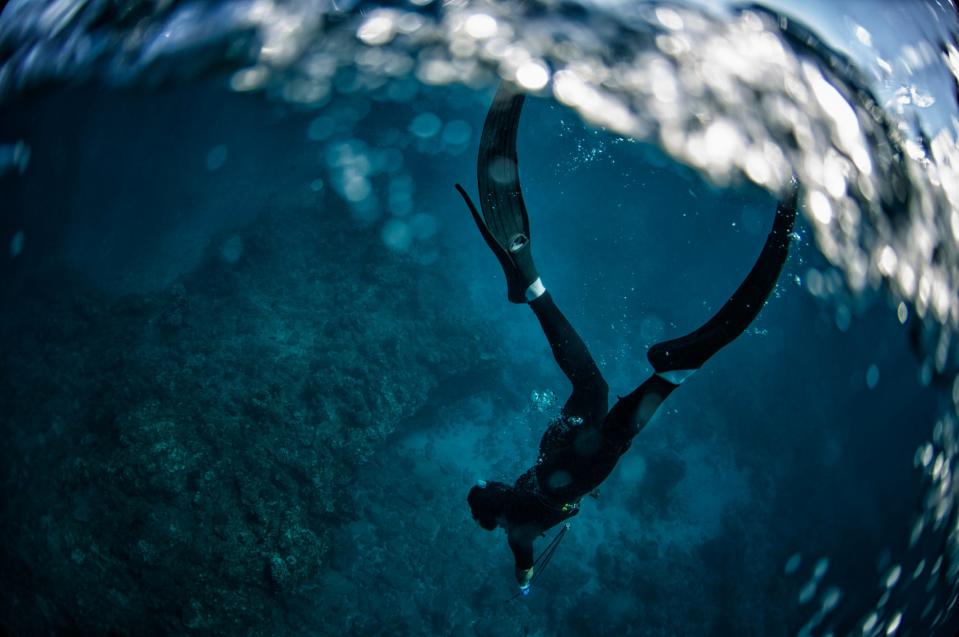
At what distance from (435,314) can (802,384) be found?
22291 mm

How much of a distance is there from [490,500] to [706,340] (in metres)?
2.77

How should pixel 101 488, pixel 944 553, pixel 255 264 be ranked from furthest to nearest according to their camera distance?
1. pixel 255 264
2. pixel 944 553
3. pixel 101 488

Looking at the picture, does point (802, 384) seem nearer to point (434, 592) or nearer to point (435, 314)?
point (435, 314)

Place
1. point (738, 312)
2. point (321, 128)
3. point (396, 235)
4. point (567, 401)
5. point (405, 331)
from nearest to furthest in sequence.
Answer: point (738, 312) < point (567, 401) < point (405, 331) < point (396, 235) < point (321, 128)

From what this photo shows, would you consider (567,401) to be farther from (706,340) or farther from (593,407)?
(706,340)

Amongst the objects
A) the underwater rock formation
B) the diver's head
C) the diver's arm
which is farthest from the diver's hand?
the underwater rock formation

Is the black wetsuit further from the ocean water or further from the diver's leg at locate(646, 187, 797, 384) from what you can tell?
the ocean water

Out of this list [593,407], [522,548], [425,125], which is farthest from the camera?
[425,125]

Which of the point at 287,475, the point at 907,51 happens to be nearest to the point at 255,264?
the point at 287,475

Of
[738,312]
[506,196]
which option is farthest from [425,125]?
[738,312]

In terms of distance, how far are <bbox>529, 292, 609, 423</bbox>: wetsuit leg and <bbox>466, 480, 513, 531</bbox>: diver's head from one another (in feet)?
3.66

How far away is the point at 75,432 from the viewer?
356 inches

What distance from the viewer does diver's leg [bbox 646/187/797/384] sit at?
378 cm

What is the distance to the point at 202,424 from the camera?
947 centimetres
